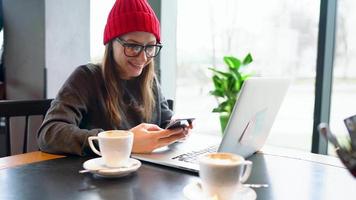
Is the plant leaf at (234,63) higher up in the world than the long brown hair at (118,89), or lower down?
higher up

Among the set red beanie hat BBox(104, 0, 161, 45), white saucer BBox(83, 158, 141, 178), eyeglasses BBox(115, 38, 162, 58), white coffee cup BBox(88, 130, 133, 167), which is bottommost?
white saucer BBox(83, 158, 141, 178)

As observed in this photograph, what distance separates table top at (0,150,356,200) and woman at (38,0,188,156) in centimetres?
9

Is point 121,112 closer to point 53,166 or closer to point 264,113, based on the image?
→ point 53,166

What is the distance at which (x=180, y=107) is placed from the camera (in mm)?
3025

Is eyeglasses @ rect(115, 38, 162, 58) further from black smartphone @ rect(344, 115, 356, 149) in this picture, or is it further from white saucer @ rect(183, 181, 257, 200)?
black smartphone @ rect(344, 115, 356, 149)

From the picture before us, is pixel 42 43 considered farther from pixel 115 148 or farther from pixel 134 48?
pixel 115 148

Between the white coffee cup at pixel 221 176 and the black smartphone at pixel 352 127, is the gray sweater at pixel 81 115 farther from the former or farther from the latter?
the black smartphone at pixel 352 127

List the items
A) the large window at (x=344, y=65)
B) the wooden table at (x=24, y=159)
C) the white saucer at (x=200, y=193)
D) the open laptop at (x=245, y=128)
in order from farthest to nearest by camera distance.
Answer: the large window at (x=344, y=65)
the wooden table at (x=24, y=159)
the open laptop at (x=245, y=128)
the white saucer at (x=200, y=193)

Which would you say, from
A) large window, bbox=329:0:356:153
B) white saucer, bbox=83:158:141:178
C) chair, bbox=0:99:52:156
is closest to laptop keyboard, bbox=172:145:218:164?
white saucer, bbox=83:158:141:178

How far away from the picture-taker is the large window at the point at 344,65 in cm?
215

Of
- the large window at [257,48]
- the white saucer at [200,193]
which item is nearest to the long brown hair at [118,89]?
the large window at [257,48]

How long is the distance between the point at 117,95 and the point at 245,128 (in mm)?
659

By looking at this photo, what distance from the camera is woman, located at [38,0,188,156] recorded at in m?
1.12

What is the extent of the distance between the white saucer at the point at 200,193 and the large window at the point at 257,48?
130 centimetres
